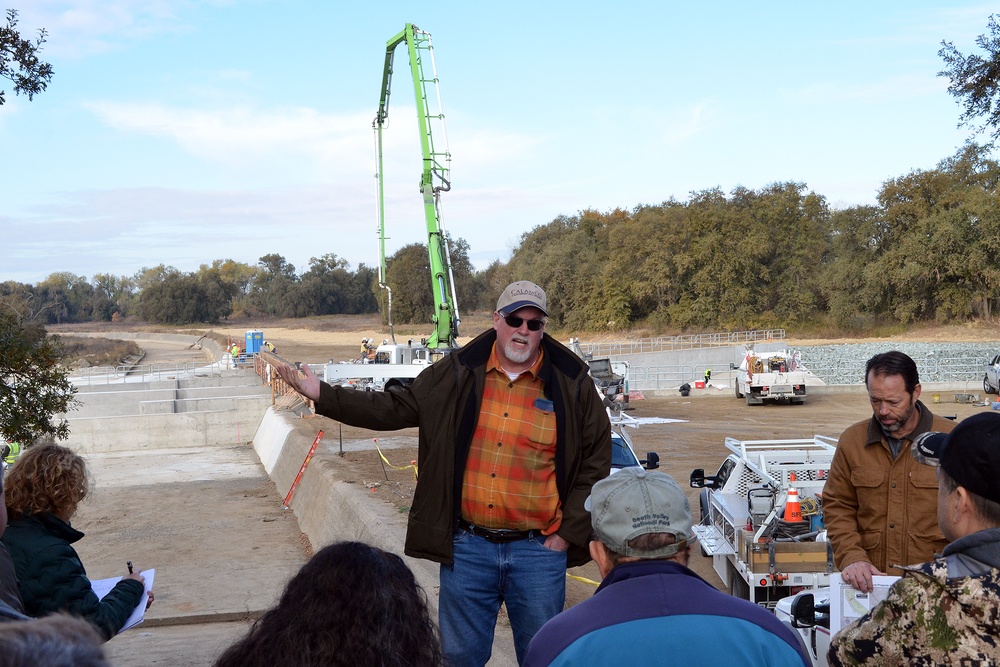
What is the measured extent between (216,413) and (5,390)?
22.2m

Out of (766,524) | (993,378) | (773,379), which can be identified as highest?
(766,524)

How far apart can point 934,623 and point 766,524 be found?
5794 millimetres

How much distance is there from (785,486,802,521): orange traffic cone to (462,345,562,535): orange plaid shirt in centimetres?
429

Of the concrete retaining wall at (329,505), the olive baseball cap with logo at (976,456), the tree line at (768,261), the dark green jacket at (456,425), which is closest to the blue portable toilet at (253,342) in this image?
the tree line at (768,261)

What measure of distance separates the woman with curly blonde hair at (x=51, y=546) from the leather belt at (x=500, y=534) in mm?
1493

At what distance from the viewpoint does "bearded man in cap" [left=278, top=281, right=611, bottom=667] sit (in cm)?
432

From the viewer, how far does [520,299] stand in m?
4.34

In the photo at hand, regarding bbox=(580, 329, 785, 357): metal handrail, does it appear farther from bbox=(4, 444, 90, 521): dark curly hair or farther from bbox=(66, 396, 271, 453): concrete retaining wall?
bbox=(4, 444, 90, 521): dark curly hair

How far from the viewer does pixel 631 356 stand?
4747cm

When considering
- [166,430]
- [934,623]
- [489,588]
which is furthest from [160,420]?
[934,623]

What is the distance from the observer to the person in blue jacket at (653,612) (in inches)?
90.1

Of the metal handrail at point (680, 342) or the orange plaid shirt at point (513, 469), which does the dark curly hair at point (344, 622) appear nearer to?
the orange plaid shirt at point (513, 469)

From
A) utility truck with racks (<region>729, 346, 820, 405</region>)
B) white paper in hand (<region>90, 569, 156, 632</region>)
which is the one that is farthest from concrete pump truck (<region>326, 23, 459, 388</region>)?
white paper in hand (<region>90, 569, 156, 632</region>)

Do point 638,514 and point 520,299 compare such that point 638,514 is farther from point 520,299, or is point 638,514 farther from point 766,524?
point 766,524
